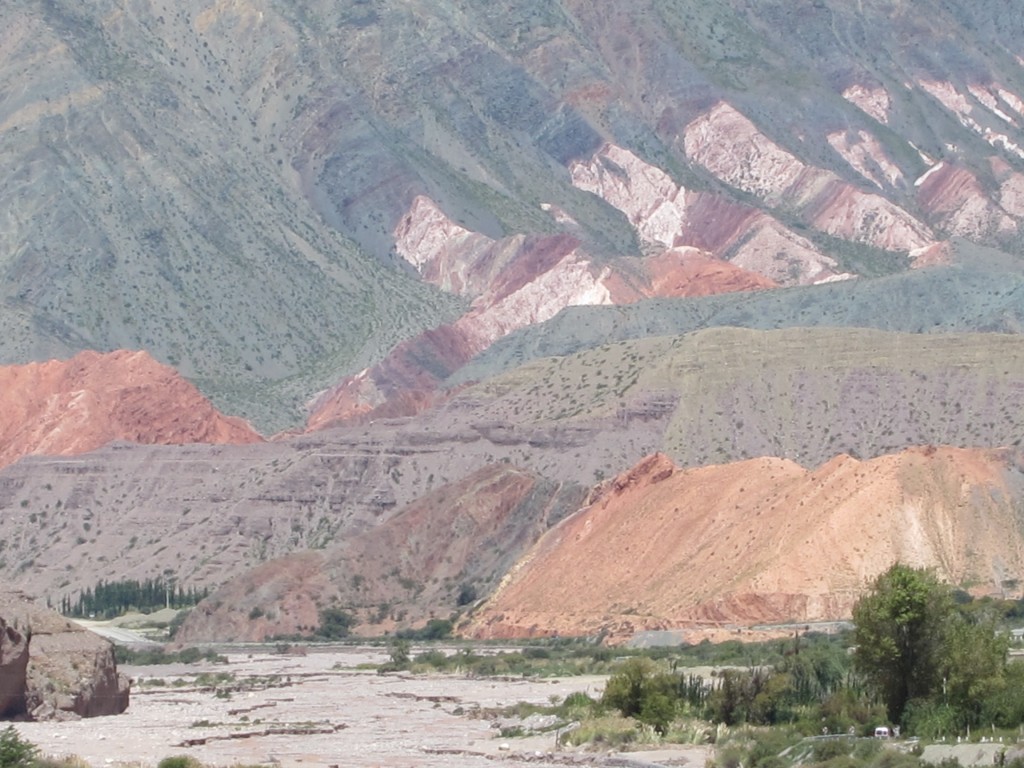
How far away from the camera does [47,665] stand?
256ft

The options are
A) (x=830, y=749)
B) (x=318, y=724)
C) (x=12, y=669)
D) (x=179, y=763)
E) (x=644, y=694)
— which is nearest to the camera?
(x=830, y=749)

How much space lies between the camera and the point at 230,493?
183375 mm

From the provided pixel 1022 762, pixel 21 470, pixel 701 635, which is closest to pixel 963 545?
pixel 701 635

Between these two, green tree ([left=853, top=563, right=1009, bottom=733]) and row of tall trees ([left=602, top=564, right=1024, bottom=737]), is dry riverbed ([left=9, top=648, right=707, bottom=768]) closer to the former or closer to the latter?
row of tall trees ([left=602, top=564, right=1024, bottom=737])

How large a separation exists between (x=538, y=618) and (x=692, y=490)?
9.92m

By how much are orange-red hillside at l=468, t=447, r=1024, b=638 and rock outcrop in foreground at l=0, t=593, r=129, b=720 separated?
40320 millimetres

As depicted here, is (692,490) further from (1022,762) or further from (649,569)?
(1022,762)

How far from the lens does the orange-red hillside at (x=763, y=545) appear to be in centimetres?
11662

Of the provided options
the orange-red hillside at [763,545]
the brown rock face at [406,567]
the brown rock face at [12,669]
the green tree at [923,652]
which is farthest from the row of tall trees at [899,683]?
the brown rock face at [406,567]

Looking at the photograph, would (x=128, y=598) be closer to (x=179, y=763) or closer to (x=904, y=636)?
(x=179, y=763)

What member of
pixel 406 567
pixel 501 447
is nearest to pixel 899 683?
pixel 406 567

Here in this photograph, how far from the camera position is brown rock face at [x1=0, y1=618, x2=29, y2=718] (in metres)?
74.2

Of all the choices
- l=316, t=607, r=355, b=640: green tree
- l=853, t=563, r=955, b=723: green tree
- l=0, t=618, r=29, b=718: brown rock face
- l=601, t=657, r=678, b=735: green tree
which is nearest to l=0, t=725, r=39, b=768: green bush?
l=0, t=618, r=29, b=718: brown rock face

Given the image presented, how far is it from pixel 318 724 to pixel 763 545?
4238 cm
